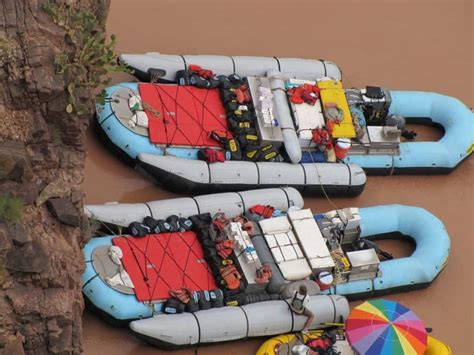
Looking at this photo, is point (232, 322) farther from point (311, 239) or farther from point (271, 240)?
point (311, 239)

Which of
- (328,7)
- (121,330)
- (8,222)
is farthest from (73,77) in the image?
(328,7)

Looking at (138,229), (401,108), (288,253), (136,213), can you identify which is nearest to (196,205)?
(136,213)

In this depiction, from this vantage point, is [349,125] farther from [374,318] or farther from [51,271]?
[51,271]

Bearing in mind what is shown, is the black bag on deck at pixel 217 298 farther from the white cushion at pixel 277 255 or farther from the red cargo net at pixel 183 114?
the red cargo net at pixel 183 114

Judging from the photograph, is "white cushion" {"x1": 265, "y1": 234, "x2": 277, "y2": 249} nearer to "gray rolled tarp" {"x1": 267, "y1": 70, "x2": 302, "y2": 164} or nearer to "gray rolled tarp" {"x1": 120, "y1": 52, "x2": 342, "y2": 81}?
"gray rolled tarp" {"x1": 267, "y1": 70, "x2": 302, "y2": 164}

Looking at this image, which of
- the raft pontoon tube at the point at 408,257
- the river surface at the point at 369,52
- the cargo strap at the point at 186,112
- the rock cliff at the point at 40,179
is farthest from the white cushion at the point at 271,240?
the rock cliff at the point at 40,179

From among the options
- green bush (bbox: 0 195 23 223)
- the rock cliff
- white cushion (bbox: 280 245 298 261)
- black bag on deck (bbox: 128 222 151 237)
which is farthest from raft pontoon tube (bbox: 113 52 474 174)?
green bush (bbox: 0 195 23 223)

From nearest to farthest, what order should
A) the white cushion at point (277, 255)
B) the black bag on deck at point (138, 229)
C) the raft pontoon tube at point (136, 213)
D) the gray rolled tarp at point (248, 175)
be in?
the raft pontoon tube at point (136, 213) < the black bag on deck at point (138, 229) < the white cushion at point (277, 255) < the gray rolled tarp at point (248, 175)

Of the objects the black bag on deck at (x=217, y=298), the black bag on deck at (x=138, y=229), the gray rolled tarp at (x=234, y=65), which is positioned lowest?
the black bag on deck at (x=217, y=298)
